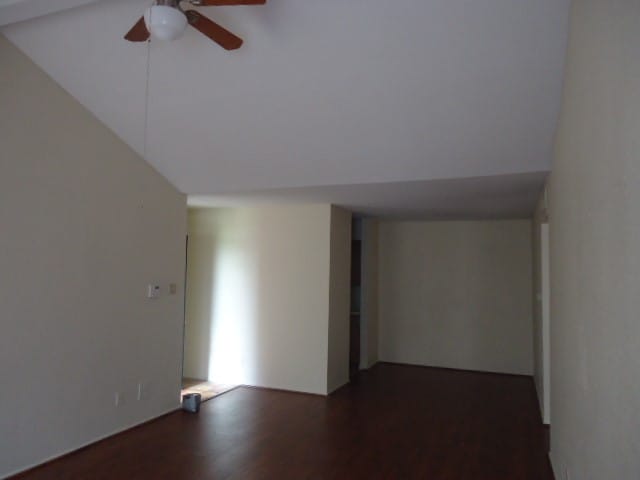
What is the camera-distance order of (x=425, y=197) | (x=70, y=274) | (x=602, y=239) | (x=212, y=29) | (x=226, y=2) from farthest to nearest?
(x=425, y=197) < (x=70, y=274) < (x=212, y=29) < (x=226, y=2) < (x=602, y=239)

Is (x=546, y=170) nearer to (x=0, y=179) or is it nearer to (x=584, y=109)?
(x=584, y=109)

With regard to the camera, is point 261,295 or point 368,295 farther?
point 368,295

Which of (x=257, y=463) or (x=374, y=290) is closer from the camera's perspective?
(x=257, y=463)

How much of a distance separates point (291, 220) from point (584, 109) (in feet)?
13.4

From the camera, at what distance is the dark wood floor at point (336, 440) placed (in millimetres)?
3342

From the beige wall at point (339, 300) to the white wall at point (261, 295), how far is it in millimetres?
→ 113

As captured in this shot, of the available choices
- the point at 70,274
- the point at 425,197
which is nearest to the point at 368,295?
the point at 425,197

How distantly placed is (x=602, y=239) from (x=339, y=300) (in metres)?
4.30

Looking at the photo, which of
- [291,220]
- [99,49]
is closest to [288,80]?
[99,49]

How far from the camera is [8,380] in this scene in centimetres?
317

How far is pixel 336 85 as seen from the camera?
9.87ft

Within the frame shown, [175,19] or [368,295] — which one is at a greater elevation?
[175,19]

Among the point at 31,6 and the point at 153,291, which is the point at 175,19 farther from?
the point at 153,291

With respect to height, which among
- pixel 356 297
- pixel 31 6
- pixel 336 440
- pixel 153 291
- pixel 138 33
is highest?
pixel 31 6
